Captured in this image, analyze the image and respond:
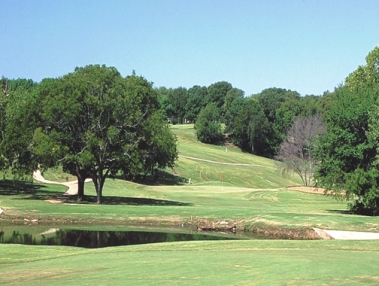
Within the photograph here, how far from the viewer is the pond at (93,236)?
29.4 metres

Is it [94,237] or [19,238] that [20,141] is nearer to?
[19,238]

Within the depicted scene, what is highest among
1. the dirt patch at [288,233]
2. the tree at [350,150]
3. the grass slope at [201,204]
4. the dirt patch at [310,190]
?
the tree at [350,150]

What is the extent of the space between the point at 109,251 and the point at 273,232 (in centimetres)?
1458

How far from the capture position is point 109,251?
72.2 ft

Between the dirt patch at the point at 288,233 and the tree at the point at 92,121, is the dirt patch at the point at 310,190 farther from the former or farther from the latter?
the dirt patch at the point at 288,233

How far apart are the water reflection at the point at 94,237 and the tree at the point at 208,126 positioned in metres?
102

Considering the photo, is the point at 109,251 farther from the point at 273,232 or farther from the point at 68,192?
the point at 68,192

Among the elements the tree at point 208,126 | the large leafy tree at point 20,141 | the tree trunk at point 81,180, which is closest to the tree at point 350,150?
the tree trunk at point 81,180

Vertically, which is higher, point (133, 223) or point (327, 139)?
point (327, 139)

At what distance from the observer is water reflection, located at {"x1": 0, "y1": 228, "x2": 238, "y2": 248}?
29188 mm

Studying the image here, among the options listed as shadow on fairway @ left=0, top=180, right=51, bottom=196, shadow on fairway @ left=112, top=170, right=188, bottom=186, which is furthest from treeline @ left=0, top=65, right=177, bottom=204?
shadow on fairway @ left=112, top=170, right=188, bottom=186

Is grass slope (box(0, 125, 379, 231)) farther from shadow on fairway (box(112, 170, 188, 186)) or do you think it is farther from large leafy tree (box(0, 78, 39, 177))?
large leafy tree (box(0, 78, 39, 177))

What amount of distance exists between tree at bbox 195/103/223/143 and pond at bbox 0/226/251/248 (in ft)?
330

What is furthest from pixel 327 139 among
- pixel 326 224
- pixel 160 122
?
pixel 160 122
